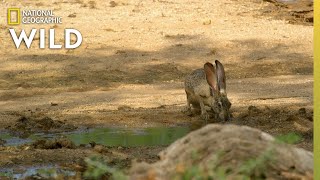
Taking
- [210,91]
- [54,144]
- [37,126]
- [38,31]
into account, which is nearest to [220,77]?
[210,91]

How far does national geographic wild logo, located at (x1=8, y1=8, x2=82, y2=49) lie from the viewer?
17.7 metres

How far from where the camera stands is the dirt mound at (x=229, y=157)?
514cm

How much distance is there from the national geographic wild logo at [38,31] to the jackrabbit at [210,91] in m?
5.75

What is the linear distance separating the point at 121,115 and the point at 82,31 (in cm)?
663

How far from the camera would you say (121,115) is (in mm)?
12094

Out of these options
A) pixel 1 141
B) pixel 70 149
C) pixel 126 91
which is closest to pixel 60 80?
pixel 126 91

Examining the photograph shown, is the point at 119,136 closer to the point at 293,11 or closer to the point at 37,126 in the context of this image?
the point at 37,126

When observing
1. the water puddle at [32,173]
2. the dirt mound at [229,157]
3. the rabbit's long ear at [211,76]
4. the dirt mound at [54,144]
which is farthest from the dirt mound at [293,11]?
the dirt mound at [229,157]

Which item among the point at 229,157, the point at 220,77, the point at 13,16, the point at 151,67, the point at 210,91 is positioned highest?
the point at 229,157

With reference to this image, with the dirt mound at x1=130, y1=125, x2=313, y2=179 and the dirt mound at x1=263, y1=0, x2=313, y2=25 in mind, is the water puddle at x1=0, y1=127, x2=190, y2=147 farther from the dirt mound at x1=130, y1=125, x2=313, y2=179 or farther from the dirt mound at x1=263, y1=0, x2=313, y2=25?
the dirt mound at x1=263, y1=0, x2=313, y2=25

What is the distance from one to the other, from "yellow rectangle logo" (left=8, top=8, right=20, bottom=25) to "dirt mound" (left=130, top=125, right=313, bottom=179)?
1362 centimetres

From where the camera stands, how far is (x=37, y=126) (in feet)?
36.9

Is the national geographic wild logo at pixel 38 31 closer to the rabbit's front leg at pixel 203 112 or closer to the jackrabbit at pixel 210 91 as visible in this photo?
the jackrabbit at pixel 210 91

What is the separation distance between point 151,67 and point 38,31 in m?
2.76
